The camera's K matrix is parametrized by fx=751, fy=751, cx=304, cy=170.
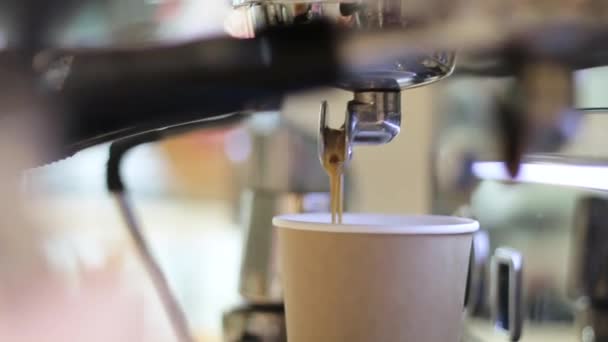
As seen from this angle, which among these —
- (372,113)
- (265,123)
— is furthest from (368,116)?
(265,123)

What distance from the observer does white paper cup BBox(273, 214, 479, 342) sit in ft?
1.33

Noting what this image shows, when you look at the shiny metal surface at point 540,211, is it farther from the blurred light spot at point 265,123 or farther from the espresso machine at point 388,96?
the blurred light spot at point 265,123

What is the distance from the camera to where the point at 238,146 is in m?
0.65

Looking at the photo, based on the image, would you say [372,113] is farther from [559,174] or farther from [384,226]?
[559,174]

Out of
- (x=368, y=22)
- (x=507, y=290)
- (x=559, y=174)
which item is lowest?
(x=507, y=290)

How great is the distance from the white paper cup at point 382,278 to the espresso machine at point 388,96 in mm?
71

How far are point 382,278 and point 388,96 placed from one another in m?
0.11

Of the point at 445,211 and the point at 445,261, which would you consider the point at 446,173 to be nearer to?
the point at 445,211

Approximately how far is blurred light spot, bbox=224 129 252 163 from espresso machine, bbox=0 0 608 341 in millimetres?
23

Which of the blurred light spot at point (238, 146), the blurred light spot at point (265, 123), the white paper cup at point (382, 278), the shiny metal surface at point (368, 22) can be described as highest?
the shiny metal surface at point (368, 22)

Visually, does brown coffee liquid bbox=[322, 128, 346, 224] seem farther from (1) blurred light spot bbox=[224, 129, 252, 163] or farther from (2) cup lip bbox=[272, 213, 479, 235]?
(1) blurred light spot bbox=[224, 129, 252, 163]

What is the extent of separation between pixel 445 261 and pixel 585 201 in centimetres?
22

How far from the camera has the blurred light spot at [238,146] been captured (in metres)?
0.64

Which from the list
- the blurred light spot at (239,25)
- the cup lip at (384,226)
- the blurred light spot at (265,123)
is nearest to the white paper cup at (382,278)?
the cup lip at (384,226)
